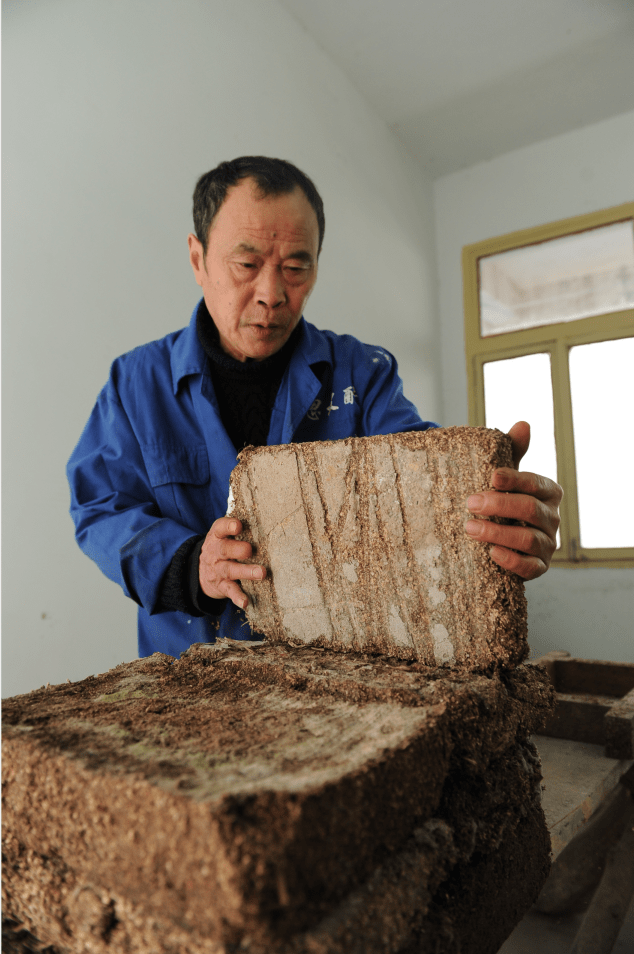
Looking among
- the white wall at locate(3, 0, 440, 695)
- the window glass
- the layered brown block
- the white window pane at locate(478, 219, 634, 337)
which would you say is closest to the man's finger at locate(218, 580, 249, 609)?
the layered brown block

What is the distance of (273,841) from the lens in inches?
12.9

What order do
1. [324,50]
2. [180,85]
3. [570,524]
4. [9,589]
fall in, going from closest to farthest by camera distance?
[9,589] < [180,85] < [324,50] < [570,524]

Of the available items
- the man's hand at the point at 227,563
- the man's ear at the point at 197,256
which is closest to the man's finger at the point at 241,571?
the man's hand at the point at 227,563

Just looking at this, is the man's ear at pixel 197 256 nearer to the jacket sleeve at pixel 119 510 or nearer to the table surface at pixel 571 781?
the jacket sleeve at pixel 119 510

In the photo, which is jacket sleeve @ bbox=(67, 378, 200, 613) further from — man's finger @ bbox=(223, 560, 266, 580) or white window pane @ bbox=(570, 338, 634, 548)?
white window pane @ bbox=(570, 338, 634, 548)

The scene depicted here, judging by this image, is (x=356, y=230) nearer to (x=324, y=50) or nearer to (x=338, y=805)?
(x=324, y=50)

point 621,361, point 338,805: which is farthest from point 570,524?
point 338,805

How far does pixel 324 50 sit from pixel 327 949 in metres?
3.82

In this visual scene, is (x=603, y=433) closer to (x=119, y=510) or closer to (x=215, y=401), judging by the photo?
(x=215, y=401)

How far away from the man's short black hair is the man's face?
0.02 metres

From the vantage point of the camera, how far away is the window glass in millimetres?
4098

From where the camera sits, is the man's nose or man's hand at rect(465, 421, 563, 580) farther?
the man's nose

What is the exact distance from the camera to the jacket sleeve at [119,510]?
95 centimetres

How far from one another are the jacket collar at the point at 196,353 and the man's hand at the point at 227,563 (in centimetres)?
50
